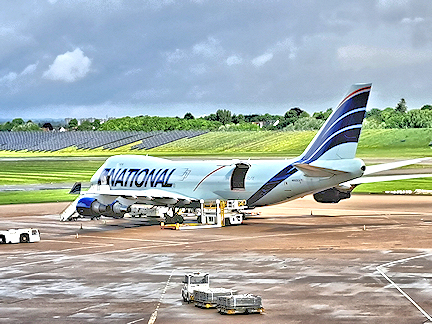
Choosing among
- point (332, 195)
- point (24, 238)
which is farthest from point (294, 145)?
point (24, 238)

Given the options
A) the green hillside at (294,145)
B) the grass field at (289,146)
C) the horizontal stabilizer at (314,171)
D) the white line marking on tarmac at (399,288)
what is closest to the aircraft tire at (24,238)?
the horizontal stabilizer at (314,171)

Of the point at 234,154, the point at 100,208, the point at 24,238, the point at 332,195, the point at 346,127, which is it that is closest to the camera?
the point at 24,238

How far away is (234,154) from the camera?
171375 mm

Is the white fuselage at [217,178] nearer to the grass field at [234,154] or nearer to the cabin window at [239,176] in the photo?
the cabin window at [239,176]

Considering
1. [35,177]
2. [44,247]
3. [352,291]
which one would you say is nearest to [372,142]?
[35,177]

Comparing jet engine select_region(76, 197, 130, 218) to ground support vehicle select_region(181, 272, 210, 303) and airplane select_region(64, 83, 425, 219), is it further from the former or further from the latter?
ground support vehicle select_region(181, 272, 210, 303)

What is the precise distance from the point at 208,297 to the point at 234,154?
5633 inches

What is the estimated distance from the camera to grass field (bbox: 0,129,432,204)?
94675 mm

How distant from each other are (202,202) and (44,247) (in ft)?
49.6

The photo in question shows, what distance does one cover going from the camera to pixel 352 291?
103 feet

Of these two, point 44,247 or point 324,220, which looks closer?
point 44,247

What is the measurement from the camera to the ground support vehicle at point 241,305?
27344 mm

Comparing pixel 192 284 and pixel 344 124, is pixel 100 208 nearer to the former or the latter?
pixel 344 124

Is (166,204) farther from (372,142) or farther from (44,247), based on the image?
(372,142)
